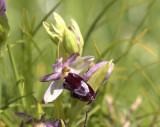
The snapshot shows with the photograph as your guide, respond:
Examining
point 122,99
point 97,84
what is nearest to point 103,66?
point 97,84

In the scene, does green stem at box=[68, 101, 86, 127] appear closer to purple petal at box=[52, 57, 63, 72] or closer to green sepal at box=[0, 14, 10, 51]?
purple petal at box=[52, 57, 63, 72]

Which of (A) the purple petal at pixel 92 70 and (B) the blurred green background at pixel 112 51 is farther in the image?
(B) the blurred green background at pixel 112 51

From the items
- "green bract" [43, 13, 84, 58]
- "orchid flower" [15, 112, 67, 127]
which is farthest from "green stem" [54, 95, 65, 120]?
"green bract" [43, 13, 84, 58]

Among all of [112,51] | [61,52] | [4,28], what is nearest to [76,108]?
[61,52]

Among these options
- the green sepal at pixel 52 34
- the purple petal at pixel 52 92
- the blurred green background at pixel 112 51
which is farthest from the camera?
the blurred green background at pixel 112 51

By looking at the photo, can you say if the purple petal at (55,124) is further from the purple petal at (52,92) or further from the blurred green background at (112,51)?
the blurred green background at (112,51)

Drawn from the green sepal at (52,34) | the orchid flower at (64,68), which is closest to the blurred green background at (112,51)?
the green sepal at (52,34)
